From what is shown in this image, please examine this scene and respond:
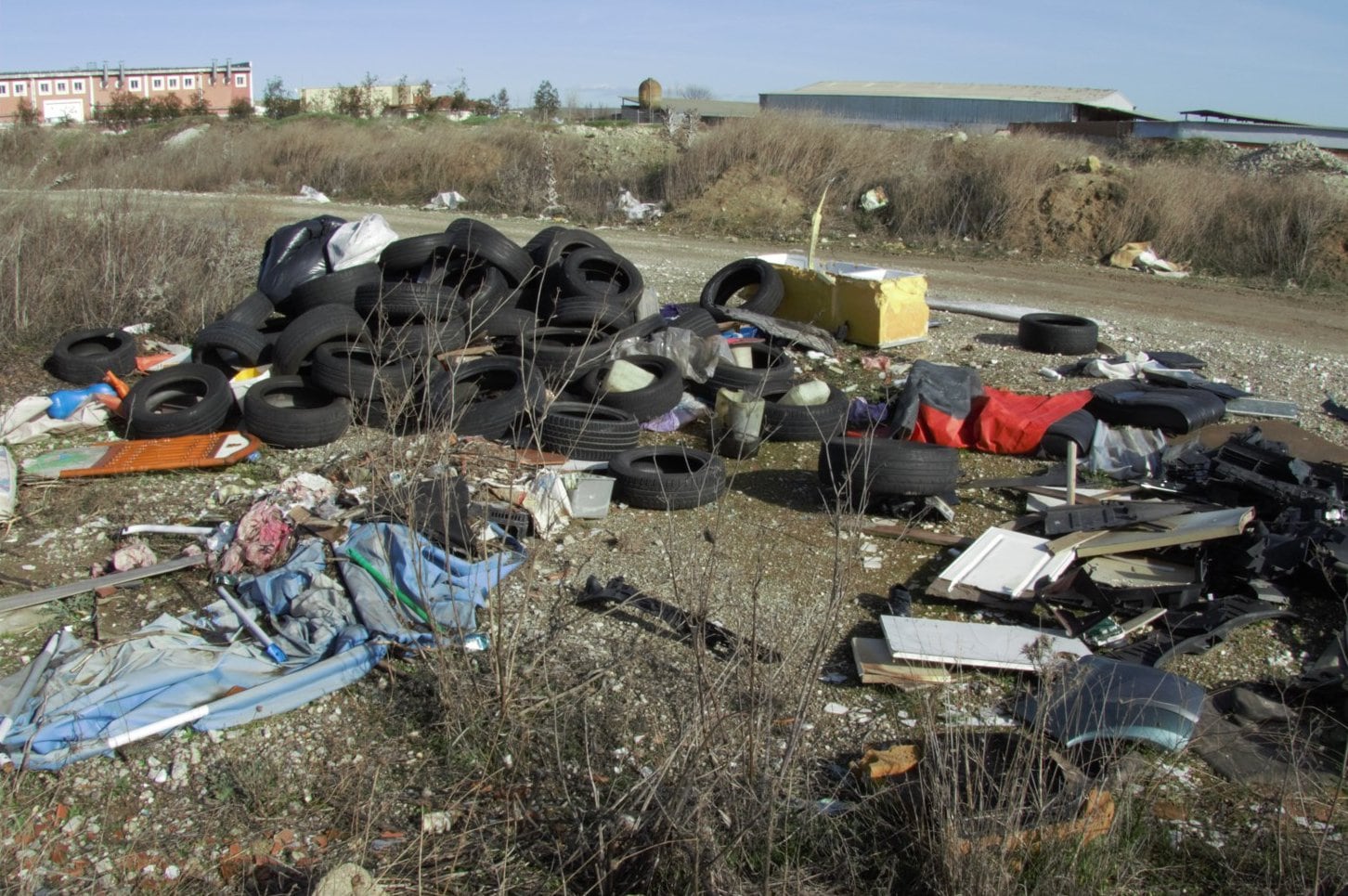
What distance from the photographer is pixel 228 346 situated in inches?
305

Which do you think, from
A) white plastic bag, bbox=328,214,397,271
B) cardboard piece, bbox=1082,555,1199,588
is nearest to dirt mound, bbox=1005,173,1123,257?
white plastic bag, bbox=328,214,397,271

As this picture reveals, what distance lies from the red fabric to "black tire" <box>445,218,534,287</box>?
362 centimetres

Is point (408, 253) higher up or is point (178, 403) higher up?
point (408, 253)

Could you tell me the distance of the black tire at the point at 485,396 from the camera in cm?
659

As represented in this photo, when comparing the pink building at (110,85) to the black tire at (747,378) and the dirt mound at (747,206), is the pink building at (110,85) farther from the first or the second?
the black tire at (747,378)

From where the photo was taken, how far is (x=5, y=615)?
15.3 ft

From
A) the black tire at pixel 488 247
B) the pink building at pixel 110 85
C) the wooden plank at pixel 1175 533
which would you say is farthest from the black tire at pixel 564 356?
the pink building at pixel 110 85

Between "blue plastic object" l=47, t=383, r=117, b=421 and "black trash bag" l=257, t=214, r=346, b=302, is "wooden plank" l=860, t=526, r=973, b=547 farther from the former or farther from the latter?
"blue plastic object" l=47, t=383, r=117, b=421

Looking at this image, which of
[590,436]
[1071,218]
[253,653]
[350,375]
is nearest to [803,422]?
[590,436]

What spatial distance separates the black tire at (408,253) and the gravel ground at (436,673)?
1970 mm

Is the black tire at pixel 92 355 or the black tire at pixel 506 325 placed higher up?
the black tire at pixel 506 325

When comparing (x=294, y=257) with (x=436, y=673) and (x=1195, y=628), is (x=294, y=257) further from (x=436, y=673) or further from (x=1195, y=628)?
(x=1195, y=628)

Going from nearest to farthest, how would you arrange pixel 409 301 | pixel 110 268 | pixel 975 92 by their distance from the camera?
1. pixel 409 301
2. pixel 110 268
3. pixel 975 92

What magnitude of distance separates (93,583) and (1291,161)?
21772 mm
